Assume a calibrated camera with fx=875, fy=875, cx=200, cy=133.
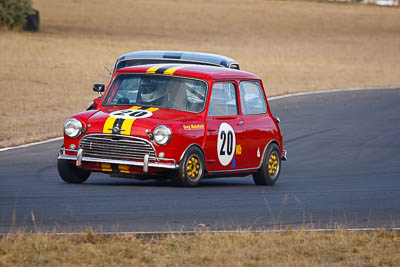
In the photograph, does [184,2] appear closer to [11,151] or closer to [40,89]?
[40,89]

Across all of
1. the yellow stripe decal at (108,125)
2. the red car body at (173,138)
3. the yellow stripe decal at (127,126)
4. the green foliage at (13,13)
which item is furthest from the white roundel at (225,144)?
the green foliage at (13,13)

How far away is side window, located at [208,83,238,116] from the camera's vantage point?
38.7 feet

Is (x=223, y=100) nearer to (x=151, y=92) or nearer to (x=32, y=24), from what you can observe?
(x=151, y=92)

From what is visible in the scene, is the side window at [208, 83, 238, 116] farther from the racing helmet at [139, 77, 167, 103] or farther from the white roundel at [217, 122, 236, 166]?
the racing helmet at [139, 77, 167, 103]

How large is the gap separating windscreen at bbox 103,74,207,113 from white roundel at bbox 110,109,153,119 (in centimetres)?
40

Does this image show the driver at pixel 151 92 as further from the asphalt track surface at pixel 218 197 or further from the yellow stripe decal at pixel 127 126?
the asphalt track surface at pixel 218 197

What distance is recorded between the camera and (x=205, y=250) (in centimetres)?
685

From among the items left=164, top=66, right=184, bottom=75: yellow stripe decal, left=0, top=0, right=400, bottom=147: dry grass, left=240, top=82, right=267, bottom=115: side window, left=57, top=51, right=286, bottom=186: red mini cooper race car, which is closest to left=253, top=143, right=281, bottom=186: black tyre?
left=57, top=51, right=286, bottom=186: red mini cooper race car

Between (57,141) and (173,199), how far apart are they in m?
8.42

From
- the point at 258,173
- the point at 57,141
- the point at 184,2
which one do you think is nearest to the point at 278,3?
the point at 184,2

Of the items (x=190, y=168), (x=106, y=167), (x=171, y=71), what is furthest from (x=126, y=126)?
(x=171, y=71)

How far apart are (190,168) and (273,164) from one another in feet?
7.24

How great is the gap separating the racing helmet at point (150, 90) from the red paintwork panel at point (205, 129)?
0.66 ft

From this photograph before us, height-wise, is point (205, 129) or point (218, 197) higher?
point (205, 129)
